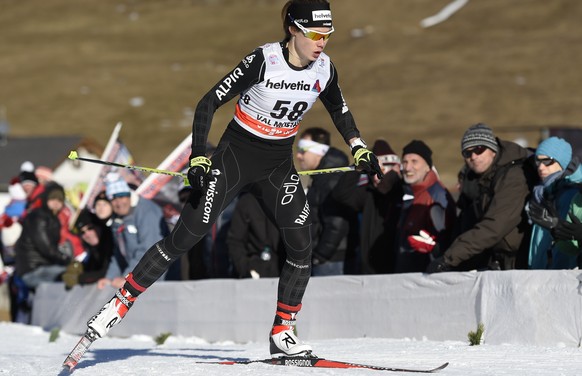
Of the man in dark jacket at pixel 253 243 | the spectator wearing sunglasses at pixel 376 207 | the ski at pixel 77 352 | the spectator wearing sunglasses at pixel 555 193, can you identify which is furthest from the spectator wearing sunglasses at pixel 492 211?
the ski at pixel 77 352

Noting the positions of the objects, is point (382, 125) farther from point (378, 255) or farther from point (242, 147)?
point (242, 147)

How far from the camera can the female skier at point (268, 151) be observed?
7.32m

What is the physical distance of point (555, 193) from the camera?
8.96 metres

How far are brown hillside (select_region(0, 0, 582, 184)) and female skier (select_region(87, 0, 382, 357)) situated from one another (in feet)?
108

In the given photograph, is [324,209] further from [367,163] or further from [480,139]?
[367,163]

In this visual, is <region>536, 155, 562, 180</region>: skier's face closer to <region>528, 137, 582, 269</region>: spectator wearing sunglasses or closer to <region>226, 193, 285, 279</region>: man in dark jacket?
<region>528, 137, 582, 269</region>: spectator wearing sunglasses

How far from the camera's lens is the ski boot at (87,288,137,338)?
734 centimetres

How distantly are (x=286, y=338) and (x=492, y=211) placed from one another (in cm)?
236

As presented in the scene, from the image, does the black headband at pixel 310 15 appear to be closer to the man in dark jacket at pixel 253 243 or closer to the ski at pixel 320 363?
the ski at pixel 320 363

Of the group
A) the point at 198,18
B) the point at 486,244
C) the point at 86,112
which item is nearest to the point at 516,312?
the point at 486,244

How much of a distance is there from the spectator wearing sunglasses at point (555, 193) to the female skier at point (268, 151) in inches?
75.4

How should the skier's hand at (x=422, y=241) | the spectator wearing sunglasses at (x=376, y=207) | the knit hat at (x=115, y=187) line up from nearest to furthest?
the skier's hand at (x=422, y=241), the spectator wearing sunglasses at (x=376, y=207), the knit hat at (x=115, y=187)

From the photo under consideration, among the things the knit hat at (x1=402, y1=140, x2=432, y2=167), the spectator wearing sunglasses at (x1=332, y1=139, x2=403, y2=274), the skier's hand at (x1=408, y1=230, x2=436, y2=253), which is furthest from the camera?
the spectator wearing sunglasses at (x1=332, y1=139, x2=403, y2=274)

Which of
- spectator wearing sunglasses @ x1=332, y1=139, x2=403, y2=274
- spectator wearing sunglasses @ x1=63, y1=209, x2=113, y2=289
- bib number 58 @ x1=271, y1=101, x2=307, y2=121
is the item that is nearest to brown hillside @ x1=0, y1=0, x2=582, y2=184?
spectator wearing sunglasses @ x1=63, y1=209, x2=113, y2=289
